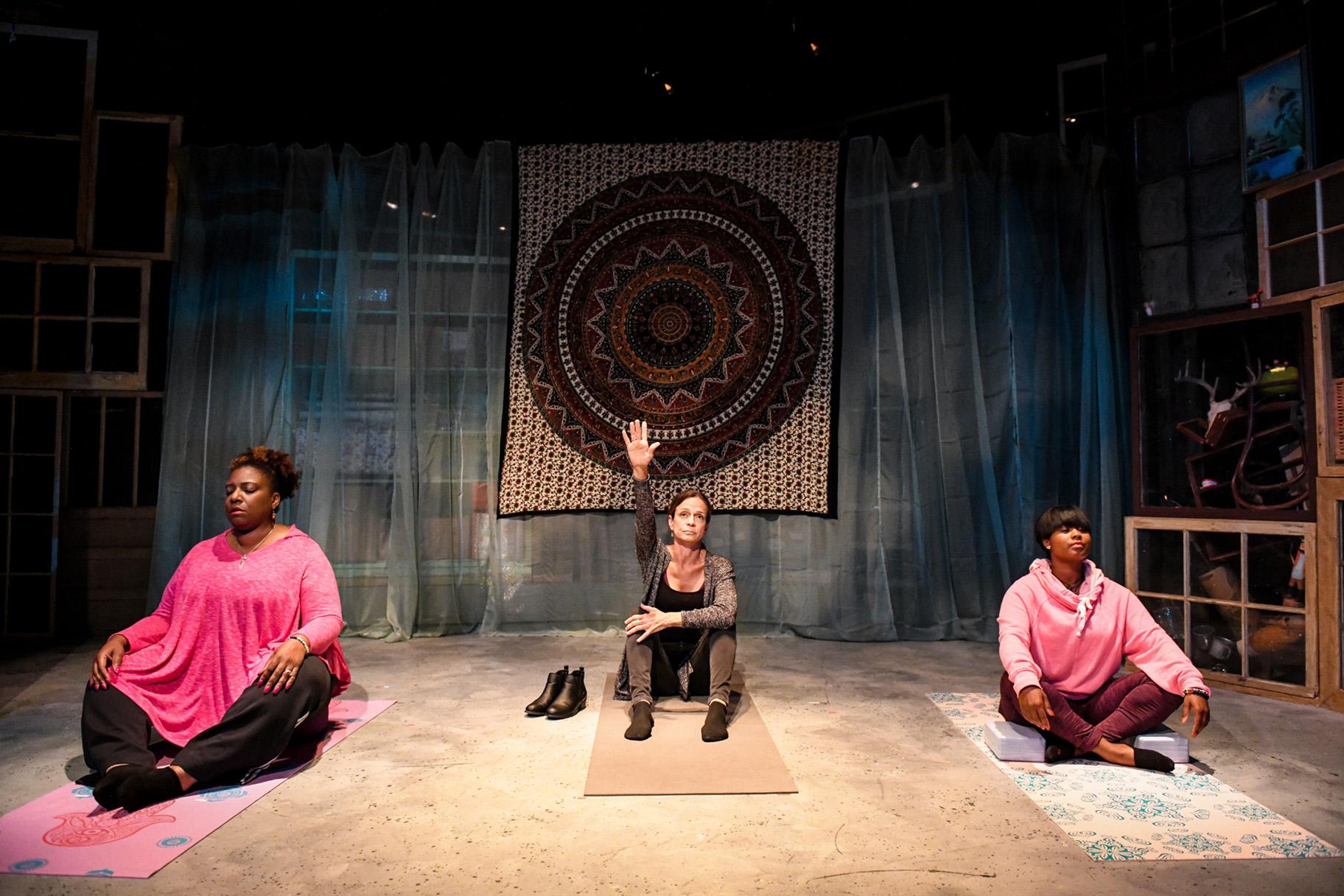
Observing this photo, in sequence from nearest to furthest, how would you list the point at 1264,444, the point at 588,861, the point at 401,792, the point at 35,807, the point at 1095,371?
1. the point at 588,861
2. the point at 35,807
3. the point at 401,792
4. the point at 1264,444
5. the point at 1095,371

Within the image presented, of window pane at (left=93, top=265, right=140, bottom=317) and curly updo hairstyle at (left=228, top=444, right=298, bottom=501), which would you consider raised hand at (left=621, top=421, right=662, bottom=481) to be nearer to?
curly updo hairstyle at (left=228, top=444, right=298, bottom=501)

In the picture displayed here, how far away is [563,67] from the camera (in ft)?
15.4

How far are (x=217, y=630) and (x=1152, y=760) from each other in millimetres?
2834

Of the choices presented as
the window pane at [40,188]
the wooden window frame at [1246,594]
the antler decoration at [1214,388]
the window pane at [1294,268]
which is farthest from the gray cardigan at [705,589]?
the window pane at [40,188]

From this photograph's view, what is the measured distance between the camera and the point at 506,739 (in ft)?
9.33

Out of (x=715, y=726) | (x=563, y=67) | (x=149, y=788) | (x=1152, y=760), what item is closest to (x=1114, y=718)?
(x=1152, y=760)

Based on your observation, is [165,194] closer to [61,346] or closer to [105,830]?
[61,346]

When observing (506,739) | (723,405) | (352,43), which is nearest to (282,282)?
(352,43)

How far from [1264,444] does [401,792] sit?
365 centimetres

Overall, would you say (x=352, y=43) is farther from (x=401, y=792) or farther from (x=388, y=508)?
(x=401, y=792)

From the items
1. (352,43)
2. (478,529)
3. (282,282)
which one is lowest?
(478,529)

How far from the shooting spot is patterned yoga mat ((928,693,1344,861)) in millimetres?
1963

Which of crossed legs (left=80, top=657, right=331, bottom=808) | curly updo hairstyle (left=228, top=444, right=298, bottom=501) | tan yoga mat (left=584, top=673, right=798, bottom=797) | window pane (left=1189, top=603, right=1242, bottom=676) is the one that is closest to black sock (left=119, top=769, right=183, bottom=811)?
crossed legs (left=80, top=657, right=331, bottom=808)

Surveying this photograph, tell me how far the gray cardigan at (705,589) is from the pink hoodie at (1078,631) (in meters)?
0.97
